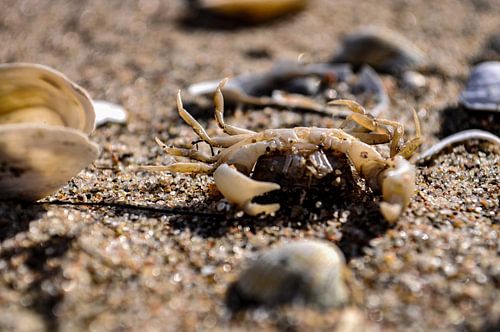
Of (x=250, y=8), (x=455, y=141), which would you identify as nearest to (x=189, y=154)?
(x=455, y=141)

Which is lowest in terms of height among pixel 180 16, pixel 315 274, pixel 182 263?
pixel 180 16

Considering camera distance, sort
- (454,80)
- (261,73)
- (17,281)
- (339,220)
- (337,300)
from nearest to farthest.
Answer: (337,300) → (17,281) → (339,220) → (261,73) → (454,80)

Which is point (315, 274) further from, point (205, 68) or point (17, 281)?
point (205, 68)

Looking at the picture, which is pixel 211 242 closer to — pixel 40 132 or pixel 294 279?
pixel 294 279

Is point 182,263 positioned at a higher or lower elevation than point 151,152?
higher

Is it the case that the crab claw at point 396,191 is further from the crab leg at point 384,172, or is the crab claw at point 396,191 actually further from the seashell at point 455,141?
the seashell at point 455,141

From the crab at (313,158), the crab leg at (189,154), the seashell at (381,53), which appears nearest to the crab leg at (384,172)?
the crab at (313,158)

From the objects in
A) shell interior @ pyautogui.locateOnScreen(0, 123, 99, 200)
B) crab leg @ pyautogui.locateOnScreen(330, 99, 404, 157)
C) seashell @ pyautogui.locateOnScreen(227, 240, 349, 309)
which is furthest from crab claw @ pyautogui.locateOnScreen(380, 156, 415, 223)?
shell interior @ pyautogui.locateOnScreen(0, 123, 99, 200)

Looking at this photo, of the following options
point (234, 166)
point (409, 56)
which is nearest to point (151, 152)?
point (234, 166)
